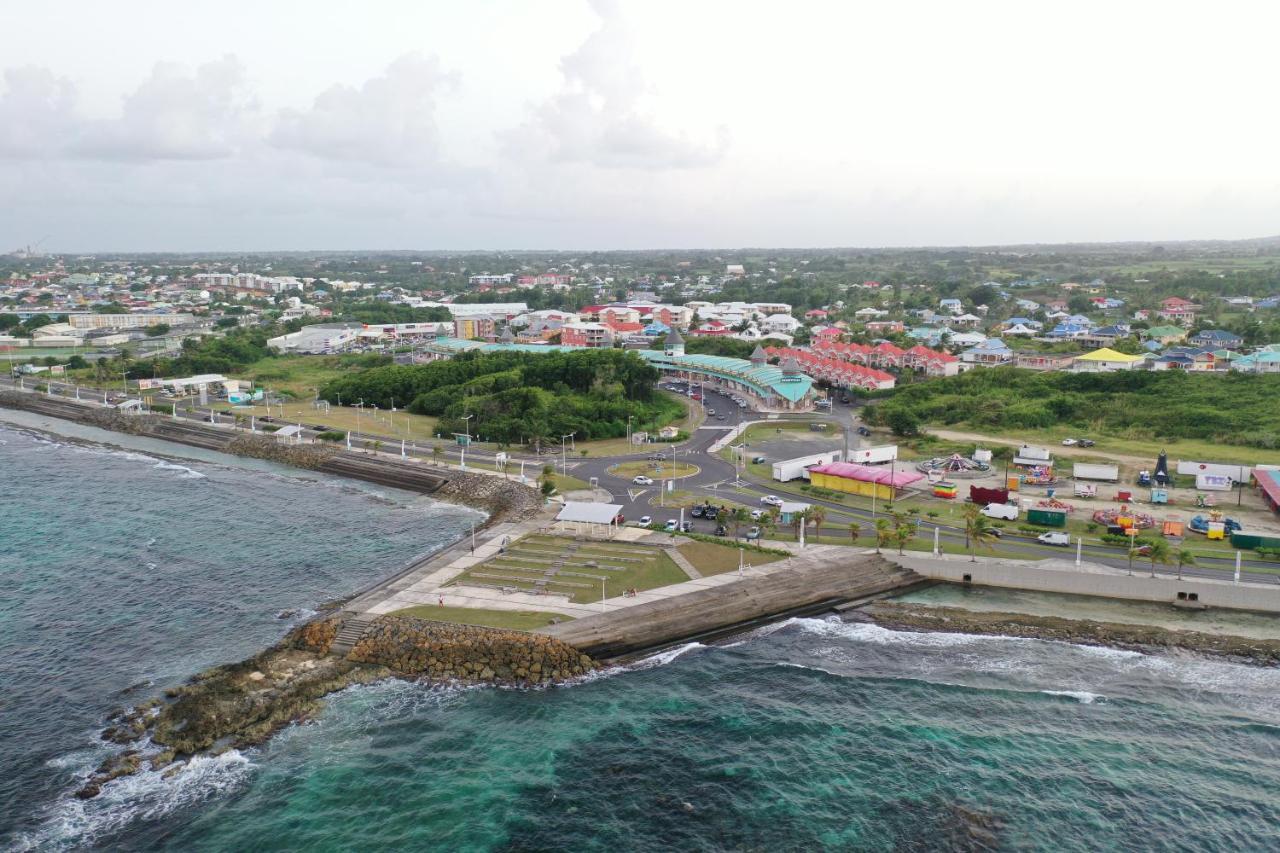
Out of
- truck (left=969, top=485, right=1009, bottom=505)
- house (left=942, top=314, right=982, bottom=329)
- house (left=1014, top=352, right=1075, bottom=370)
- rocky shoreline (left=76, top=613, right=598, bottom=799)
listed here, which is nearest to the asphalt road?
truck (left=969, top=485, right=1009, bottom=505)

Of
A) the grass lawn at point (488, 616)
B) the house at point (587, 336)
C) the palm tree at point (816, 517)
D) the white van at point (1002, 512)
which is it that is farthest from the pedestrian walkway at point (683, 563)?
the house at point (587, 336)

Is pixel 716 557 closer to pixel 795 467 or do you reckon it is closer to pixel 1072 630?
pixel 1072 630

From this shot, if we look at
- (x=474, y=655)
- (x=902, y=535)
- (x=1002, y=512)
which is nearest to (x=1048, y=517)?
(x=1002, y=512)

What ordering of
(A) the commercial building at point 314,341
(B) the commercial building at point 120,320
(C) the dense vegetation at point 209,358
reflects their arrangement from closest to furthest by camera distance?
(C) the dense vegetation at point 209,358 → (A) the commercial building at point 314,341 → (B) the commercial building at point 120,320

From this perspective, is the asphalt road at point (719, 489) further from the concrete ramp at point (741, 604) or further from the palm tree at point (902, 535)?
the concrete ramp at point (741, 604)

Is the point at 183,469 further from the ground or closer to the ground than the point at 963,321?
closer to the ground

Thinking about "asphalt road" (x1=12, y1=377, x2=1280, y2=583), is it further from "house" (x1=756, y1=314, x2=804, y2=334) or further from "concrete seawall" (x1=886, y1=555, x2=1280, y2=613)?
"house" (x1=756, y1=314, x2=804, y2=334)
